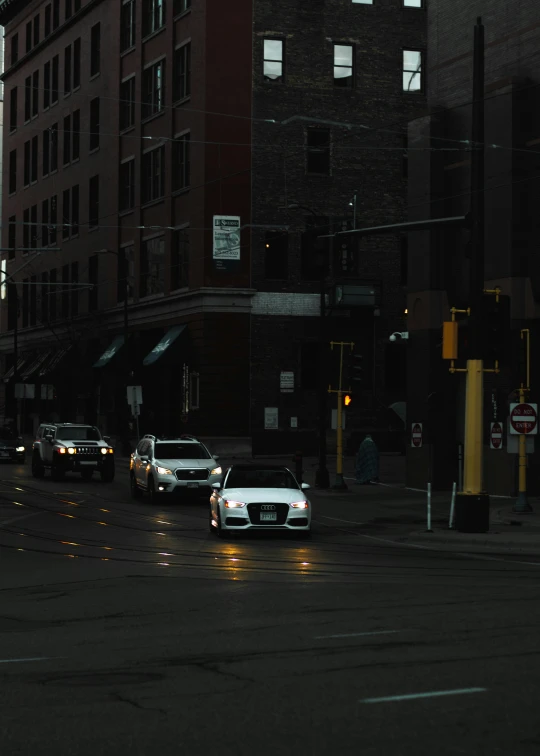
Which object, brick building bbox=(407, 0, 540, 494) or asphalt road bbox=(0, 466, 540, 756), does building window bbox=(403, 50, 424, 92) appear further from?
asphalt road bbox=(0, 466, 540, 756)

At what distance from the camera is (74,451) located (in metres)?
42.6

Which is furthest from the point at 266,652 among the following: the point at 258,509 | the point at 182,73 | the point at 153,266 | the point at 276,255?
the point at 153,266

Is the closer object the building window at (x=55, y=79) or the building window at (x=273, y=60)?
the building window at (x=273, y=60)

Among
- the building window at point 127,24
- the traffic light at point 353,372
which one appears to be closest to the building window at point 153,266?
the building window at point 127,24

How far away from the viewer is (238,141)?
55.3 metres

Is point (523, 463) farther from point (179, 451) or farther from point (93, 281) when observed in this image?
point (93, 281)

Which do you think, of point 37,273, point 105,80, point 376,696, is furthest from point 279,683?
point 37,273

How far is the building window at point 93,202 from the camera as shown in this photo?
6850 centimetres

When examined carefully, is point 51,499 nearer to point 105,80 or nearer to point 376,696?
point 376,696

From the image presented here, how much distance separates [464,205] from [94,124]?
37.2 m

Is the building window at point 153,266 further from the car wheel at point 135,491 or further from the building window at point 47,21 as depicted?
the car wheel at point 135,491

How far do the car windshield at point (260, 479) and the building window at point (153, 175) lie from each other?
36051 mm

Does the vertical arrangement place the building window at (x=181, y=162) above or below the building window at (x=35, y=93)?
below

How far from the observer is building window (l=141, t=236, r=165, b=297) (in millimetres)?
60031
